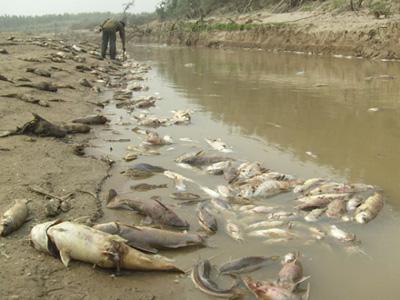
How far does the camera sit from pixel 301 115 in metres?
11.4

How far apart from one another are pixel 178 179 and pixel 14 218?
2.60 m

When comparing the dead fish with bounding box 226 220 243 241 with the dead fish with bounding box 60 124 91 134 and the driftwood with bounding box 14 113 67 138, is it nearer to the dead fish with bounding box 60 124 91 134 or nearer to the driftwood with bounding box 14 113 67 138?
the driftwood with bounding box 14 113 67 138

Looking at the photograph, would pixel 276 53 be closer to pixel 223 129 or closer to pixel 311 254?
pixel 223 129

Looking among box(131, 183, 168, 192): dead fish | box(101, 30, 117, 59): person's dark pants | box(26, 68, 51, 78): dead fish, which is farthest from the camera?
box(101, 30, 117, 59): person's dark pants

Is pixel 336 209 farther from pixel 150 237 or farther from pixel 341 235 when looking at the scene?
pixel 150 237

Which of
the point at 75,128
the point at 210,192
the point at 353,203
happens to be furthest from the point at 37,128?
the point at 353,203

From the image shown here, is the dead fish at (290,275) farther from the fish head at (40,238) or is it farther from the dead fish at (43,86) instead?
the dead fish at (43,86)

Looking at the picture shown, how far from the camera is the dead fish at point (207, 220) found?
5.43 metres

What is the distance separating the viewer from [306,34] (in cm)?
3148

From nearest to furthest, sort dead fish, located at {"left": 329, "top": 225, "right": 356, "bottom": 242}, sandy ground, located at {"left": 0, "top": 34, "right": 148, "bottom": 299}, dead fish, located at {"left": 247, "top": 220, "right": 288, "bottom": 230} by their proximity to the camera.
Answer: sandy ground, located at {"left": 0, "top": 34, "right": 148, "bottom": 299}
dead fish, located at {"left": 329, "top": 225, "right": 356, "bottom": 242}
dead fish, located at {"left": 247, "top": 220, "right": 288, "bottom": 230}

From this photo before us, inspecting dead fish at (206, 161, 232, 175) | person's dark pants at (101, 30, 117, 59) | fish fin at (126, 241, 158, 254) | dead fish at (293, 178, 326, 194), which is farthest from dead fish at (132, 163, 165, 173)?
person's dark pants at (101, 30, 117, 59)

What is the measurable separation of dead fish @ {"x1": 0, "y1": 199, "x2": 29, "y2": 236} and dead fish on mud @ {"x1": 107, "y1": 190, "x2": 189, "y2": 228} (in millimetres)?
1059

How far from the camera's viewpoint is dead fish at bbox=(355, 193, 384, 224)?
565 cm

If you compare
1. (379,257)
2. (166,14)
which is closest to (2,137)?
(379,257)
